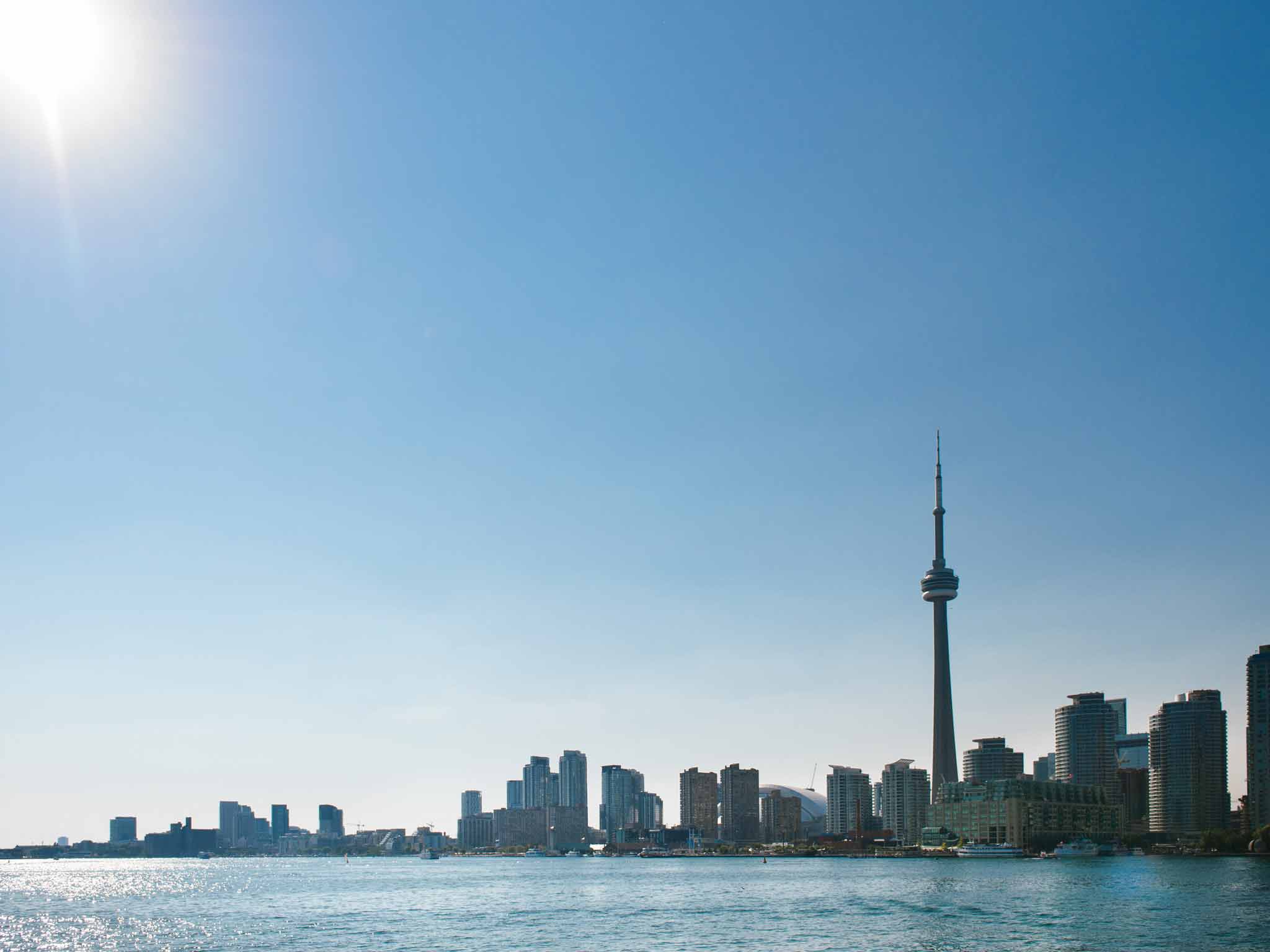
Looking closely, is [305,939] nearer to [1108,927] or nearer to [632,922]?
[632,922]

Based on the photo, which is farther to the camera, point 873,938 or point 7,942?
point 7,942

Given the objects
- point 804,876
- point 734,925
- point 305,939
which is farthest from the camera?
point 804,876

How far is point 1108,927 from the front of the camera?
93000 mm

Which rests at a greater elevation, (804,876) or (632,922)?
(632,922)

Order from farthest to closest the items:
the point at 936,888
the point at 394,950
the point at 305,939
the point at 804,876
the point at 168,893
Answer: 1. the point at 804,876
2. the point at 168,893
3. the point at 936,888
4. the point at 305,939
5. the point at 394,950

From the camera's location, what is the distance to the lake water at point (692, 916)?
3438 inches

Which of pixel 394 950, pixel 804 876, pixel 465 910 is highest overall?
pixel 394 950

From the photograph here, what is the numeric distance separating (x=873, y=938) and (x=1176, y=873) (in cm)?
11377

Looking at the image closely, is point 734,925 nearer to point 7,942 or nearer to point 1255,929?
point 1255,929

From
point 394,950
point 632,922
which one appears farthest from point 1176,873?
point 394,950

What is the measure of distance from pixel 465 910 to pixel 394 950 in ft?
139

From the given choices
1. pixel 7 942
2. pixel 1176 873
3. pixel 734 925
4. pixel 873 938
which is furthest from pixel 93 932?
pixel 1176 873

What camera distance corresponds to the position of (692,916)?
4392 inches

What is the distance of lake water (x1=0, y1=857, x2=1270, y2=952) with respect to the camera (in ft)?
286
